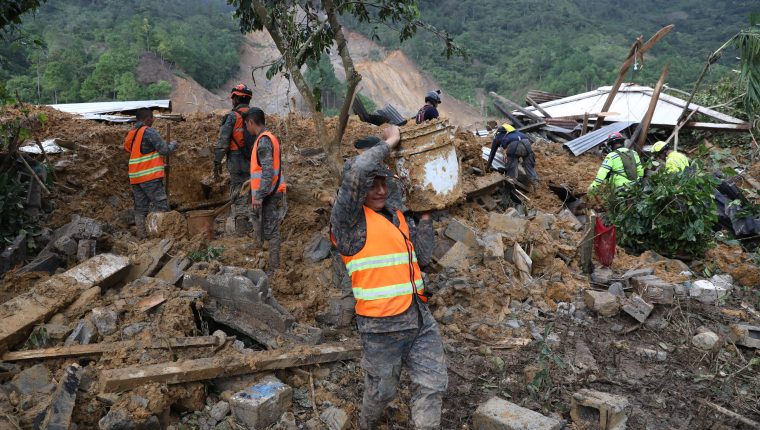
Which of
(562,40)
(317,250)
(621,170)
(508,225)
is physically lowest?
(562,40)

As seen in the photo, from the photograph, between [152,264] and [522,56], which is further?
[522,56]

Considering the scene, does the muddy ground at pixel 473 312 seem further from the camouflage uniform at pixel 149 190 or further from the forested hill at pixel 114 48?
the forested hill at pixel 114 48

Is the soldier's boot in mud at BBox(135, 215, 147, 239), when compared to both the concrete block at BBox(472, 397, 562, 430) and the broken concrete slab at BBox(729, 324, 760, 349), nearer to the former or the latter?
the concrete block at BBox(472, 397, 562, 430)

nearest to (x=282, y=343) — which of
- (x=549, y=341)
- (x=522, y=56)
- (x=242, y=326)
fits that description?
(x=242, y=326)

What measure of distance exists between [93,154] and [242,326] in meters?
4.11

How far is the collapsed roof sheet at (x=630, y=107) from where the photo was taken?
39.6 ft

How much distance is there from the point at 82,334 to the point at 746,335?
222 inches

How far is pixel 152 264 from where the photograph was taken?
528 cm

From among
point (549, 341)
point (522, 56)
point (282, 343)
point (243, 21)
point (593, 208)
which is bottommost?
point (522, 56)

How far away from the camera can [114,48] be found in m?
22.3

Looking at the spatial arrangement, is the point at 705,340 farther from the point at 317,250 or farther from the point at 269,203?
the point at 269,203

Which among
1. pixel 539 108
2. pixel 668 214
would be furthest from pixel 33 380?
pixel 539 108

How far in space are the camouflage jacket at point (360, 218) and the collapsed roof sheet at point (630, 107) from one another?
10.6m

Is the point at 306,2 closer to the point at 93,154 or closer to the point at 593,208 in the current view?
the point at 93,154
